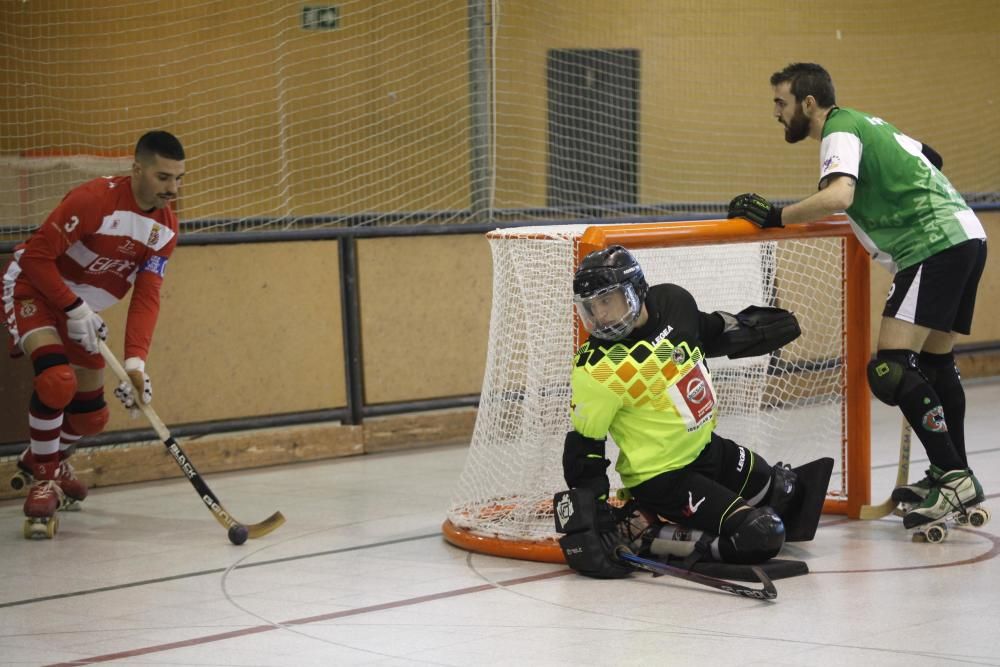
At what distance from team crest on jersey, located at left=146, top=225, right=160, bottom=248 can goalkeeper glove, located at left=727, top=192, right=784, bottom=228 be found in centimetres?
219

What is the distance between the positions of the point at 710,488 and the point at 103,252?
252 centimetres

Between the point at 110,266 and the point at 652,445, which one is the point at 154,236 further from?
the point at 652,445

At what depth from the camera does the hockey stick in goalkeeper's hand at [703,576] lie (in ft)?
13.3

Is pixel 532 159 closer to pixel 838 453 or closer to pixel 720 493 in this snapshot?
pixel 838 453

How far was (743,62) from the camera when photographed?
9586 mm

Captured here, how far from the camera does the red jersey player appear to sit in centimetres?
526

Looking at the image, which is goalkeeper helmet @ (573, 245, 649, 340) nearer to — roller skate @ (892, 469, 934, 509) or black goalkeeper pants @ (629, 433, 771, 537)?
black goalkeeper pants @ (629, 433, 771, 537)

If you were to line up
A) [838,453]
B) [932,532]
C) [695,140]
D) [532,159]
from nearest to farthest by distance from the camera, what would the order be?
[932,532], [838,453], [532,159], [695,140]

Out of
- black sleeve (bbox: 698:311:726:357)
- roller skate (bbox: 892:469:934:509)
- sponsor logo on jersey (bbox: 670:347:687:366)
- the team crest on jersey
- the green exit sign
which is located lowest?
roller skate (bbox: 892:469:934:509)

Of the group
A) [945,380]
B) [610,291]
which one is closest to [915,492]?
[945,380]

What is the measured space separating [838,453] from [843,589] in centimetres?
212

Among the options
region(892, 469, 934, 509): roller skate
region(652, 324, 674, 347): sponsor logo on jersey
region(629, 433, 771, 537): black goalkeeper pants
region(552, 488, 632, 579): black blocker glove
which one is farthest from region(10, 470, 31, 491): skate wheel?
region(892, 469, 934, 509): roller skate

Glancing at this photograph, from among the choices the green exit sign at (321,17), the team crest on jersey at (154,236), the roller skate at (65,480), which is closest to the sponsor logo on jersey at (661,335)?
the team crest on jersey at (154,236)

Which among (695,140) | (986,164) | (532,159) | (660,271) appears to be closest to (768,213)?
(660,271)
